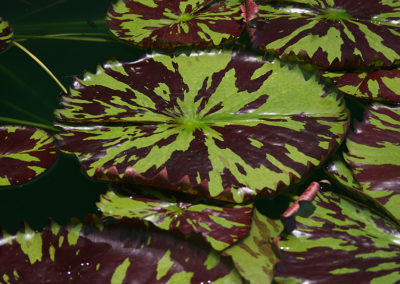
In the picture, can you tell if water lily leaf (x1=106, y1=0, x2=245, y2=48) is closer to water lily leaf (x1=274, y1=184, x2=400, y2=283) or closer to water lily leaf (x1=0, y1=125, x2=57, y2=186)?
water lily leaf (x1=0, y1=125, x2=57, y2=186)

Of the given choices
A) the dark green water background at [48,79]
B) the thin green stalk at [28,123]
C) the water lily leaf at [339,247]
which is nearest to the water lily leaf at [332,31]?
the dark green water background at [48,79]

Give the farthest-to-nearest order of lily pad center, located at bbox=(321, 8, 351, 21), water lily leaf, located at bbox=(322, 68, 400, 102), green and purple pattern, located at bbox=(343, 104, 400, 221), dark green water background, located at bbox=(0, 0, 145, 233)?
lily pad center, located at bbox=(321, 8, 351, 21), water lily leaf, located at bbox=(322, 68, 400, 102), dark green water background, located at bbox=(0, 0, 145, 233), green and purple pattern, located at bbox=(343, 104, 400, 221)

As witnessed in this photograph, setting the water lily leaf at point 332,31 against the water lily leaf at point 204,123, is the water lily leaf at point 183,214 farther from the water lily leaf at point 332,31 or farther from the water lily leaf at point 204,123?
the water lily leaf at point 332,31

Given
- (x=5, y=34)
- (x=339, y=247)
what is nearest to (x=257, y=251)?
(x=339, y=247)

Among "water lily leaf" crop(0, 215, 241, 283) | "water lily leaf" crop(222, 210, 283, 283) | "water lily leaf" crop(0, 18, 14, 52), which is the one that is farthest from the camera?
"water lily leaf" crop(0, 18, 14, 52)

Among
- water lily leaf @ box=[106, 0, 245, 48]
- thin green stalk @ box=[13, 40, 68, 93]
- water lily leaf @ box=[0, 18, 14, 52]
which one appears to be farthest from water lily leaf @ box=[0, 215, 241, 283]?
water lily leaf @ box=[0, 18, 14, 52]
